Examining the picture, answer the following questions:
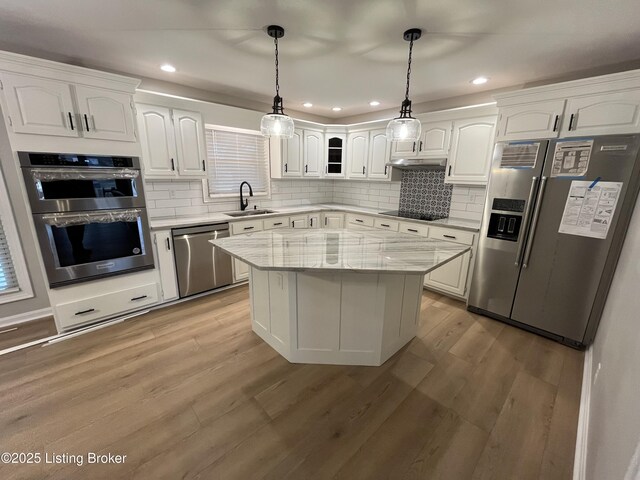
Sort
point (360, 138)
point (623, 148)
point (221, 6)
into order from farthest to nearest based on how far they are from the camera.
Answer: point (360, 138), point (623, 148), point (221, 6)

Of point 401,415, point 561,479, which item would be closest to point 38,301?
point 401,415

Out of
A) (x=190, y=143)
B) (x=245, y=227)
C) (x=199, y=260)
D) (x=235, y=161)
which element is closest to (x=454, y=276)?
(x=245, y=227)

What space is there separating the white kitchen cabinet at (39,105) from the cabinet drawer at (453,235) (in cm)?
374

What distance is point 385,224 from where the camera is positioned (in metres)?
3.84

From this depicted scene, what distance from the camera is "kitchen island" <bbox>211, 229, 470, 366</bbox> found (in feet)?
6.12

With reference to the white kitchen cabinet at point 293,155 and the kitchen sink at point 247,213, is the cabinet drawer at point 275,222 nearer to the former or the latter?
the kitchen sink at point 247,213

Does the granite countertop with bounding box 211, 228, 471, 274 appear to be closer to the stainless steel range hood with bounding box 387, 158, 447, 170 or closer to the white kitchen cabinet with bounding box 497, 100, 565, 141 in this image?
the white kitchen cabinet with bounding box 497, 100, 565, 141

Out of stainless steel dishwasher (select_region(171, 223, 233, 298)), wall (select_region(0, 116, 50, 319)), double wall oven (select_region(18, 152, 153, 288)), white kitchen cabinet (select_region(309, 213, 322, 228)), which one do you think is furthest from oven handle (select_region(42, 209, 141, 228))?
white kitchen cabinet (select_region(309, 213, 322, 228))

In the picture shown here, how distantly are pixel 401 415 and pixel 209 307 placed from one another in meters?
2.26

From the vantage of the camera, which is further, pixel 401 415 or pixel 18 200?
pixel 18 200

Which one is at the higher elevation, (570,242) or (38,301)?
(570,242)

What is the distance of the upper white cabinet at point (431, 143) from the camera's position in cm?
337

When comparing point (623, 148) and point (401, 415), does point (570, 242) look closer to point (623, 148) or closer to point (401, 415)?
point (623, 148)

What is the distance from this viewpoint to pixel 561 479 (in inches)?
53.7
